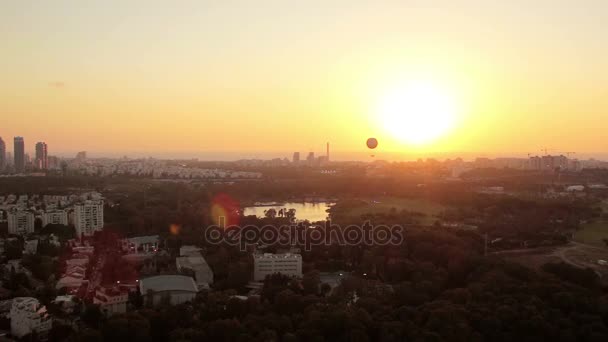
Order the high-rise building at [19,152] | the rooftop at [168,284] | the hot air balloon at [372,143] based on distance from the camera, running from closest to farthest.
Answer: the rooftop at [168,284], the hot air balloon at [372,143], the high-rise building at [19,152]

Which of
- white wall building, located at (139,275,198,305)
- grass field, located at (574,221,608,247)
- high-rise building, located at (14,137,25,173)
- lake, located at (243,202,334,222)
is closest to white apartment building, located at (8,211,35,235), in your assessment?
lake, located at (243,202,334,222)

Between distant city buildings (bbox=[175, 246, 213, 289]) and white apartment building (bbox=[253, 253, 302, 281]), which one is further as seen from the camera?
white apartment building (bbox=[253, 253, 302, 281])

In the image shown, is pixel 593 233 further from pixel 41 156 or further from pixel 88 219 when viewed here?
pixel 41 156

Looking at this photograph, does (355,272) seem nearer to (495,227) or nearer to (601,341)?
(601,341)

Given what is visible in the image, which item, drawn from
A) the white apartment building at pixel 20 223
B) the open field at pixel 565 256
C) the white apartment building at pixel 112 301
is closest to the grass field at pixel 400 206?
the open field at pixel 565 256

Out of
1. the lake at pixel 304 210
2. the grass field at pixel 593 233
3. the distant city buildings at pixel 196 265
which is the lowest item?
the distant city buildings at pixel 196 265

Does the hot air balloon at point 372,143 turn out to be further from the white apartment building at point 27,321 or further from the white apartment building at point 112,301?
the white apartment building at point 27,321

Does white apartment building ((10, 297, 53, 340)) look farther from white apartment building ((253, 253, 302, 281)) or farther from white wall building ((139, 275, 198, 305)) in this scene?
white apartment building ((253, 253, 302, 281))
